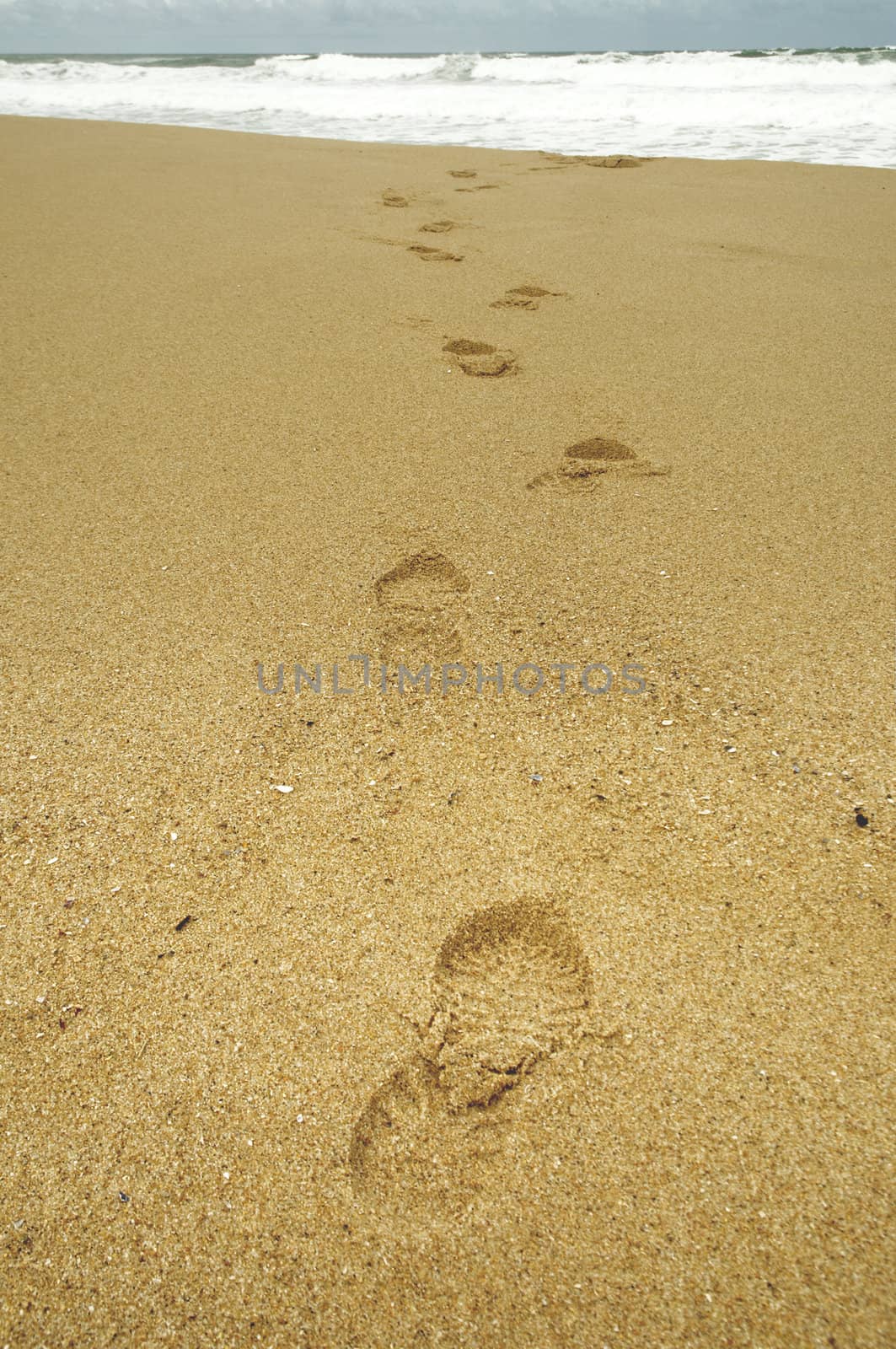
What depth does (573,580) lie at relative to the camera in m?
1.60

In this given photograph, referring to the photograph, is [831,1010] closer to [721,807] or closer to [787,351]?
[721,807]

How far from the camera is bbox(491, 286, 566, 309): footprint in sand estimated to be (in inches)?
109

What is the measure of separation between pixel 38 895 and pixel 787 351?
95.6 inches

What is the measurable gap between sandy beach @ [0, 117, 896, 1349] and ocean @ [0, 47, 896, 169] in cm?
441

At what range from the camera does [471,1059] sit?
923 millimetres

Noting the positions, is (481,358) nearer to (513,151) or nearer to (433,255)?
(433,255)

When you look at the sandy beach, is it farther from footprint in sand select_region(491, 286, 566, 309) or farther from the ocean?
the ocean

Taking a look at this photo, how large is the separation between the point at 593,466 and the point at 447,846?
1.15 metres

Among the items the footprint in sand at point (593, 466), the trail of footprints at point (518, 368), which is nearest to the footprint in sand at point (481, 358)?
the trail of footprints at point (518, 368)

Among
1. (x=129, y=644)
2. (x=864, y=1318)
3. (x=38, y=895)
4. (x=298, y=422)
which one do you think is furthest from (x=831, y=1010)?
(x=298, y=422)

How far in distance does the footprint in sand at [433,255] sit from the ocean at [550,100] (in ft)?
9.36

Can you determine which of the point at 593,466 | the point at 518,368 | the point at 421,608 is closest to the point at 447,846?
the point at 421,608

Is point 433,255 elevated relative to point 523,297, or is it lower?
elevated

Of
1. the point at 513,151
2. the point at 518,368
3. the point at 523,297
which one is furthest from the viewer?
the point at 513,151
